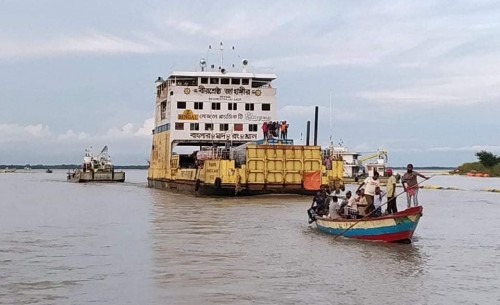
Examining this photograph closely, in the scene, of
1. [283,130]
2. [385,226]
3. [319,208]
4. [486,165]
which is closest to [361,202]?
[385,226]

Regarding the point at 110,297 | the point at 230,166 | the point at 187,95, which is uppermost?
the point at 187,95

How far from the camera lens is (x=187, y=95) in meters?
43.8

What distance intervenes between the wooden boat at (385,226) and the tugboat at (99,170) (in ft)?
178

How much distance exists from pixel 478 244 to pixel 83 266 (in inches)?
433

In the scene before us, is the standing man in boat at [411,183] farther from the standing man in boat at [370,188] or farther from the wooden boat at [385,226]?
the wooden boat at [385,226]

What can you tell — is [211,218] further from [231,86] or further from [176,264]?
[231,86]

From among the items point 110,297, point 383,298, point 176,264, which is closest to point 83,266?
point 176,264

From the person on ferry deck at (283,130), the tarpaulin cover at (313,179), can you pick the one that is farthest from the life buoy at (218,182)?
the person on ferry deck at (283,130)

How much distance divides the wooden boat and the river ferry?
15.1 meters

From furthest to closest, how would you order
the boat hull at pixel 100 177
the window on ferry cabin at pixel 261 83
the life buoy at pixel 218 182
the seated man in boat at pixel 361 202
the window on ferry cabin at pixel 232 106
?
the boat hull at pixel 100 177 < the window on ferry cabin at pixel 261 83 < the window on ferry cabin at pixel 232 106 < the life buoy at pixel 218 182 < the seated man in boat at pixel 361 202

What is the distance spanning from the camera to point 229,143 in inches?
1673

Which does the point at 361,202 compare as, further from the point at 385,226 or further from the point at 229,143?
the point at 229,143

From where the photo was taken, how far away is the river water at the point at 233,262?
40.0 feet

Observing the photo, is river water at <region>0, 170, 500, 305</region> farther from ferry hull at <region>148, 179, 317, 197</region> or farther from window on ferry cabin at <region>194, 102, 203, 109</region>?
window on ferry cabin at <region>194, 102, 203, 109</region>
